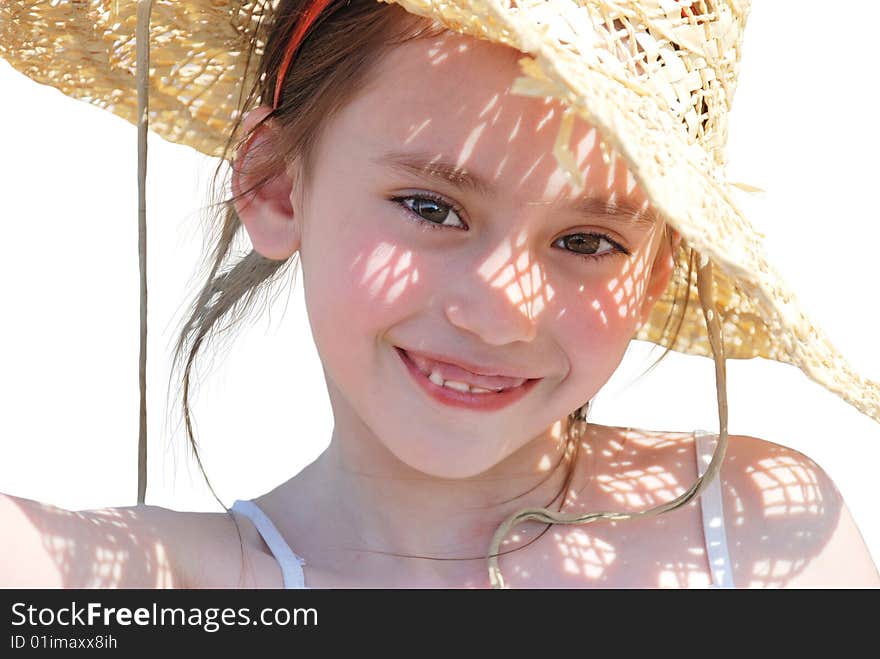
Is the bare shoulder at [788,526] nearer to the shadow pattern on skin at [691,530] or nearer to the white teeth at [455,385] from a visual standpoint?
the shadow pattern on skin at [691,530]

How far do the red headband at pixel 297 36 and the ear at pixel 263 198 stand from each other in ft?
0.10

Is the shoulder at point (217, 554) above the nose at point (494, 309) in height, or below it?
below

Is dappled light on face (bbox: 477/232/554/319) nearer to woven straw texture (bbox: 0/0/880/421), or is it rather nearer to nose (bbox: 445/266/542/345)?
nose (bbox: 445/266/542/345)

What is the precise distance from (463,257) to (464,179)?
0.28 ft

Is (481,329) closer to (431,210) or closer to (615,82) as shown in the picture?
(431,210)

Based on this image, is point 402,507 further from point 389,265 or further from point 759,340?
point 759,340

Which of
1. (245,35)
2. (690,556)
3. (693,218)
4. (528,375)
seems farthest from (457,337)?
(245,35)

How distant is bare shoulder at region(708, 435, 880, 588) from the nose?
1.47ft

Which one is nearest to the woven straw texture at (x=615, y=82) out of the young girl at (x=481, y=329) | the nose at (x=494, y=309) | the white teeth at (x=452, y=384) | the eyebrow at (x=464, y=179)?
the young girl at (x=481, y=329)

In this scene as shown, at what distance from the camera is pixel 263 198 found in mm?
1671

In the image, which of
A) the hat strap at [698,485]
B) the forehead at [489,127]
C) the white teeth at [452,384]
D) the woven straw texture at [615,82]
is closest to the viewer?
the woven straw texture at [615,82]

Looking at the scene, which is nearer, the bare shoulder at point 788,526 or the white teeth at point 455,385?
the white teeth at point 455,385

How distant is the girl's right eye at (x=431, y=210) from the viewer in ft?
4.72

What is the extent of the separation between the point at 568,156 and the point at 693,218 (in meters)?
0.16
